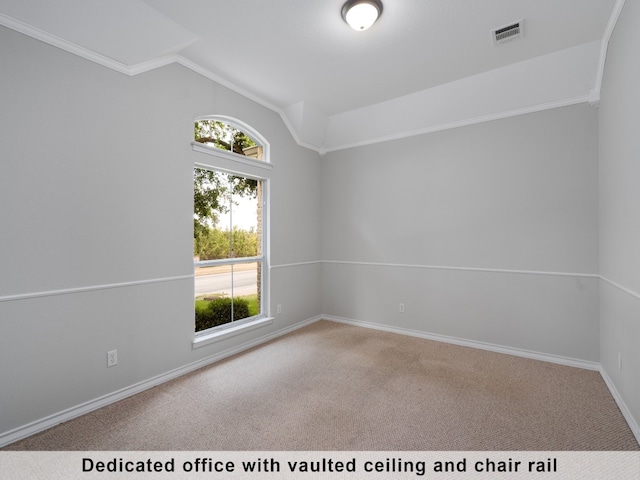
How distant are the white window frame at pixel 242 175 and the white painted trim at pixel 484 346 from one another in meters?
1.33

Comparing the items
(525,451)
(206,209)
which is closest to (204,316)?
(206,209)

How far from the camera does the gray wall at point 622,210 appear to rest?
1.92 metres

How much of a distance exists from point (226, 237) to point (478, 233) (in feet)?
9.25

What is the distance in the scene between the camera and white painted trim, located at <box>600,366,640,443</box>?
1906 millimetres

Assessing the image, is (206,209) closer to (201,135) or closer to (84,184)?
(201,135)

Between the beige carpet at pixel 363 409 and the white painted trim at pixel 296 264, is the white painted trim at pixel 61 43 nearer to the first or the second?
the white painted trim at pixel 296 264

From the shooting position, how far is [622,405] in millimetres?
2191

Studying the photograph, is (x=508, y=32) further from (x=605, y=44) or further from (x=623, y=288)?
(x=623, y=288)

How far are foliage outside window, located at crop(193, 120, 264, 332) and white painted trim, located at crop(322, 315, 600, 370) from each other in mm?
1495

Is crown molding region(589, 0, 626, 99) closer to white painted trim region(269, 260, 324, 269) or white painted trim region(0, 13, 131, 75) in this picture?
white painted trim region(269, 260, 324, 269)

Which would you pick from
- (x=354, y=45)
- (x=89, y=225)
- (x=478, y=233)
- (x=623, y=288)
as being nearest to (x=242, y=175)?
(x=89, y=225)

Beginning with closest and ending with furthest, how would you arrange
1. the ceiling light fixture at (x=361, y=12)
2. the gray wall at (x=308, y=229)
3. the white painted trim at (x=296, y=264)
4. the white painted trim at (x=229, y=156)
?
1. the gray wall at (x=308, y=229)
2. the ceiling light fixture at (x=361, y=12)
3. the white painted trim at (x=229, y=156)
4. the white painted trim at (x=296, y=264)

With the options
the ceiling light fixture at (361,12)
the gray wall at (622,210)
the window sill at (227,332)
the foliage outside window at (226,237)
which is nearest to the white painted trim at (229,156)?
the foliage outside window at (226,237)

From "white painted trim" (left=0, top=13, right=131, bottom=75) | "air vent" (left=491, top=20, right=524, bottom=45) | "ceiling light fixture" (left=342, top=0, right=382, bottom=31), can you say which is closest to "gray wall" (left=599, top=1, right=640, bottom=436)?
"air vent" (left=491, top=20, right=524, bottom=45)
